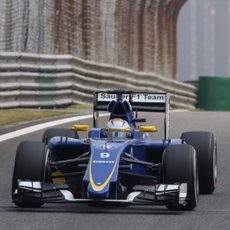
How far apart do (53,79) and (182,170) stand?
1428 centimetres

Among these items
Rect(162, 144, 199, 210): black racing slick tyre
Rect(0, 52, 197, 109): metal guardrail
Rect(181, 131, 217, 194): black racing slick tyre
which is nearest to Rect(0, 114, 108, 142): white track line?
Rect(0, 52, 197, 109): metal guardrail

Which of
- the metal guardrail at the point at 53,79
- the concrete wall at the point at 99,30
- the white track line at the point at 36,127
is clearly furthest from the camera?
the concrete wall at the point at 99,30

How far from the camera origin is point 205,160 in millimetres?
11398

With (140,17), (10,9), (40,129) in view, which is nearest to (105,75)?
(140,17)

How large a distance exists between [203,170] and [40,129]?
6.84 meters

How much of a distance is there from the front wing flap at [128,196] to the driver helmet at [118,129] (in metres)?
0.96

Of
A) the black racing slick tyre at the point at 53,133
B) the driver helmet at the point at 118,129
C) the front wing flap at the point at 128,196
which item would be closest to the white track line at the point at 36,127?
the black racing slick tyre at the point at 53,133

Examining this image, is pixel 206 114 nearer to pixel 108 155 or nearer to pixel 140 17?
pixel 140 17

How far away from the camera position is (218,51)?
4506cm

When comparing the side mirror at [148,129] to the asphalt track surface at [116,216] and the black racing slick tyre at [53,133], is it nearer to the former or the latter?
the asphalt track surface at [116,216]

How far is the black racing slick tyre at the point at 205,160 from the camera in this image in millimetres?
11391

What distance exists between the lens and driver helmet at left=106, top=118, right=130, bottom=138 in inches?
431

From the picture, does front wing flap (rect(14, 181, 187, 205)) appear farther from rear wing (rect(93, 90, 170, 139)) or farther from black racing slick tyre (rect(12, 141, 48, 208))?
rear wing (rect(93, 90, 170, 139))

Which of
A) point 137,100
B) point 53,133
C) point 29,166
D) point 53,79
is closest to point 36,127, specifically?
point 53,79
